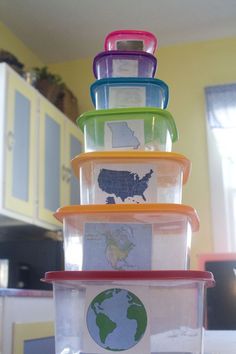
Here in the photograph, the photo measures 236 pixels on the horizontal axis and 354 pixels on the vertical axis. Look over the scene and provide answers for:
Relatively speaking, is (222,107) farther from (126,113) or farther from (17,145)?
(126,113)

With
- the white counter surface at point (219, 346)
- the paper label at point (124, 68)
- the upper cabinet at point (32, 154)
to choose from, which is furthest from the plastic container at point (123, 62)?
the upper cabinet at point (32, 154)

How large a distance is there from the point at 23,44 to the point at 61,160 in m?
0.83

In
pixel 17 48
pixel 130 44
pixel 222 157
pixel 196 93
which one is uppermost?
pixel 17 48

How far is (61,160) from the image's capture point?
2760mm

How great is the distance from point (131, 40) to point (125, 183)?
38 centimetres

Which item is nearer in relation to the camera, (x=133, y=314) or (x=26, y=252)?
(x=133, y=314)

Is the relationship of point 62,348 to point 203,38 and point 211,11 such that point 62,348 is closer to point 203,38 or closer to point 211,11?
point 211,11

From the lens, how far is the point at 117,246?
2.88 ft

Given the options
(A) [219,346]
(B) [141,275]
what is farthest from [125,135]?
(A) [219,346]

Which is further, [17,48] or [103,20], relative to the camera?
[17,48]

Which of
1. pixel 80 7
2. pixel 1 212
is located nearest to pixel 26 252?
pixel 1 212

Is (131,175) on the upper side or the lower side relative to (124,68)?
lower

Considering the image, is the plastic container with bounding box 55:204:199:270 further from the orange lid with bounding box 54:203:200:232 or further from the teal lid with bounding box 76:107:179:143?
the teal lid with bounding box 76:107:179:143

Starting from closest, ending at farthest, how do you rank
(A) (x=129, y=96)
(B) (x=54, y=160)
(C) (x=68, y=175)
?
(A) (x=129, y=96) < (B) (x=54, y=160) < (C) (x=68, y=175)
